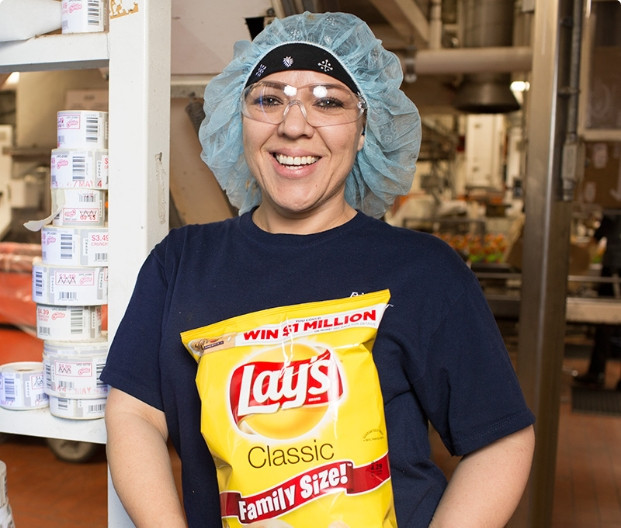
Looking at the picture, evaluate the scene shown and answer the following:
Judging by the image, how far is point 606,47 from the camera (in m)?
4.43

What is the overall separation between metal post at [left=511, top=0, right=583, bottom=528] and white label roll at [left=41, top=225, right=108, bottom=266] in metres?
1.72

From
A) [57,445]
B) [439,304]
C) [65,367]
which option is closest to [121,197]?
[65,367]

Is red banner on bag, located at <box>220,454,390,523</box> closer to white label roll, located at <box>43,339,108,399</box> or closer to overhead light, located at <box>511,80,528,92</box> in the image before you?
white label roll, located at <box>43,339,108,399</box>

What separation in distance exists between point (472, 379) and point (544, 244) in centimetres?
154

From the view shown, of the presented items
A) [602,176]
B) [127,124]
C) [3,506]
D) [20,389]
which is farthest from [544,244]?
[602,176]

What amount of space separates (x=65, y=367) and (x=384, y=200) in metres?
0.71

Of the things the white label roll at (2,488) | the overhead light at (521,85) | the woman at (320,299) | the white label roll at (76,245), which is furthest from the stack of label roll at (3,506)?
the overhead light at (521,85)

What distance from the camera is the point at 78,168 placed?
1.29 metres

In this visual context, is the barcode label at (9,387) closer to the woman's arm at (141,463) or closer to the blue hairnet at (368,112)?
the woman's arm at (141,463)

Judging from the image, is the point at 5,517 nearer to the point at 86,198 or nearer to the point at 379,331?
the point at 86,198

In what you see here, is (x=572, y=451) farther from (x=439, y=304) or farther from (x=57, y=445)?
(x=439, y=304)

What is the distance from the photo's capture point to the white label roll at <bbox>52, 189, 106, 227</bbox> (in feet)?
4.25

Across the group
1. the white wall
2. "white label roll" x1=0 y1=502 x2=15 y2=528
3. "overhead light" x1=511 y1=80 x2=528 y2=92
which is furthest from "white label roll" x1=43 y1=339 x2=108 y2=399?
"overhead light" x1=511 y1=80 x2=528 y2=92

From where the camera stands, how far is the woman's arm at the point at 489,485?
3.58 feet
